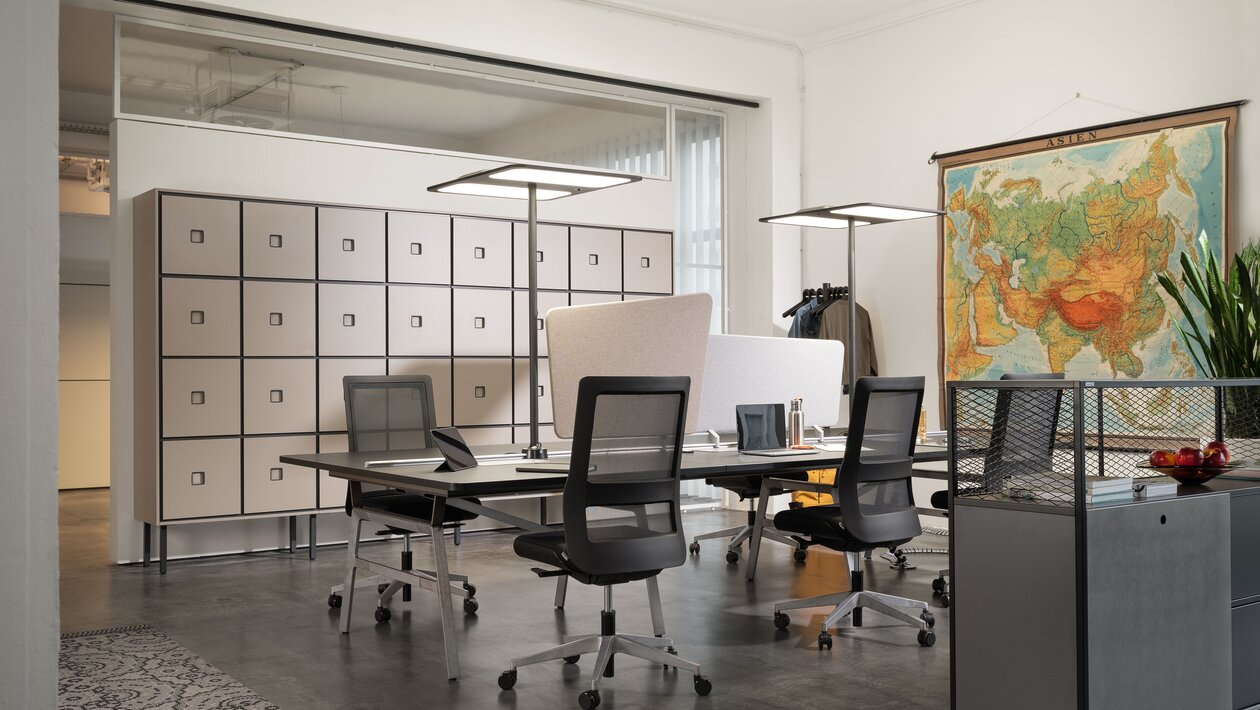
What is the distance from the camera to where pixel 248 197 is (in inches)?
241

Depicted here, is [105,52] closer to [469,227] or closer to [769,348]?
[469,227]

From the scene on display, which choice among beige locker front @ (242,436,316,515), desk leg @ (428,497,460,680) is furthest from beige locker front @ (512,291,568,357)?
→ desk leg @ (428,497,460,680)

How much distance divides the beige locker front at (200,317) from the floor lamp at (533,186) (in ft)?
6.34

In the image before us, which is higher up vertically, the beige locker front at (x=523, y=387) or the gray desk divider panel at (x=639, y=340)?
the gray desk divider panel at (x=639, y=340)

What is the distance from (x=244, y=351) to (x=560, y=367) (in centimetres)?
224

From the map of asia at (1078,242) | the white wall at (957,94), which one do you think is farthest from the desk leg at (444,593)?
the white wall at (957,94)

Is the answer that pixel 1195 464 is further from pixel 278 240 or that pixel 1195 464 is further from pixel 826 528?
pixel 278 240

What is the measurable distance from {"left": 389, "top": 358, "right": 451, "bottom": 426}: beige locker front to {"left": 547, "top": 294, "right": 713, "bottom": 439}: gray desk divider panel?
2105 millimetres

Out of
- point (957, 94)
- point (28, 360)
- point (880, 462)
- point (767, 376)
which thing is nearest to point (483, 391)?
point (767, 376)

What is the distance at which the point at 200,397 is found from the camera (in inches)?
235

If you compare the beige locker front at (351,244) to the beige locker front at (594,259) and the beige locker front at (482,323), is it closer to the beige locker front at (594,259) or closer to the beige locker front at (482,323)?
the beige locker front at (482,323)

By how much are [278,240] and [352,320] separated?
0.62 metres

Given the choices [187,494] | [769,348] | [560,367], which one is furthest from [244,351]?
[769,348]

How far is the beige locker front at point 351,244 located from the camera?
21.0 ft
